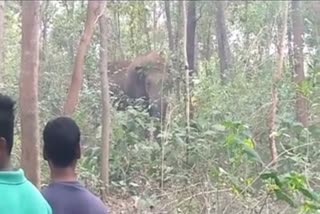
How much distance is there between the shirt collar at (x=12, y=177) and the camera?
2.39 metres

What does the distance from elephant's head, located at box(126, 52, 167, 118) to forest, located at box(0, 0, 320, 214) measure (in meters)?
0.03

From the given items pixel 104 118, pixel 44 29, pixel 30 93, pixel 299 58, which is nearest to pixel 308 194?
pixel 30 93

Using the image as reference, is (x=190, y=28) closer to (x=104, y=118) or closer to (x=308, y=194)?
(x=104, y=118)

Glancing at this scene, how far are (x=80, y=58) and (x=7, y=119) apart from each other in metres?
3.67

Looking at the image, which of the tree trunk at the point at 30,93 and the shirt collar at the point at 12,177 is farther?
the tree trunk at the point at 30,93

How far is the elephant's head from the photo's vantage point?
34.9 feet

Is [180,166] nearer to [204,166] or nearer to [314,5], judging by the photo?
[204,166]

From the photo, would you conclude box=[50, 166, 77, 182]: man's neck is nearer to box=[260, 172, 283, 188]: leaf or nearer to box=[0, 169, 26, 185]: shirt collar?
box=[0, 169, 26, 185]: shirt collar

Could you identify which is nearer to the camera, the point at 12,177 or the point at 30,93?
the point at 12,177

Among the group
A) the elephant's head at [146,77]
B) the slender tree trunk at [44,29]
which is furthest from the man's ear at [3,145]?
the elephant's head at [146,77]

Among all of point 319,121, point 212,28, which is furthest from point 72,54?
point 212,28

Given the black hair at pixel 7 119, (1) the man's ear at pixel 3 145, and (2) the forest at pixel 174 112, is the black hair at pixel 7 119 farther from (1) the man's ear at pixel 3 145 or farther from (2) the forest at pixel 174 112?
(2) the forest at pixel 174 112

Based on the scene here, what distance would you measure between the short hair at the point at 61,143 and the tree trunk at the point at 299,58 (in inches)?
185

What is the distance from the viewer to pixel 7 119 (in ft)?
8.09
